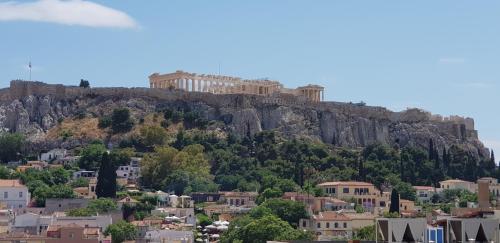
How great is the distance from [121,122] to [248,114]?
46.7 ft

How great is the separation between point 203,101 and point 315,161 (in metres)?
19.2

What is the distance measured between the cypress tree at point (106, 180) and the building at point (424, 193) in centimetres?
2944

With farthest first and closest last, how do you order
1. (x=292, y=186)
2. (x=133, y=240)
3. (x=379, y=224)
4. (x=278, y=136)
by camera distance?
(x=278, y=136) → (x=292, y=186) → (x=133, y=240) → (x=379, y=224)

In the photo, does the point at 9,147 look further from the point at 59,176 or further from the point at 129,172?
the point at 59,176

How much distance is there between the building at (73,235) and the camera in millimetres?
73938

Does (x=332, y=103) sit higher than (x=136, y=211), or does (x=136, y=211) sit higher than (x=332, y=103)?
(x=332, y=103)

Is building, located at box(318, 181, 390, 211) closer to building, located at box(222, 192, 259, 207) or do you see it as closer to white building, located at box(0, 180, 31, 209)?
building, located at box(222, 192, 259, 207)

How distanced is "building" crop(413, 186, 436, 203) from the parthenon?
2722 centimetres

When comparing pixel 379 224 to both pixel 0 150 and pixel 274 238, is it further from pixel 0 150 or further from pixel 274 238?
pixel 0 150

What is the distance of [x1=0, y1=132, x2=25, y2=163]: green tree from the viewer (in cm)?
12631

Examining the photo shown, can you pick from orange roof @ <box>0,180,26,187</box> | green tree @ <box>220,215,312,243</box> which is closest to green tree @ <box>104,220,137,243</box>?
green tree @ <box>220,215,312,243</box>

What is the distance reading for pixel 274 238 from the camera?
252 ft

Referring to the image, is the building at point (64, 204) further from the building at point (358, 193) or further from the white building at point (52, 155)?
the white building at point (52, 155)

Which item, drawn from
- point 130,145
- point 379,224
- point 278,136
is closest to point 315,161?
point 278,136
